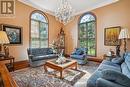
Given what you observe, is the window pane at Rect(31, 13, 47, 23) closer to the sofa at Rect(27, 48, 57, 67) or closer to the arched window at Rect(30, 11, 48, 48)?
the arched window at Rect(30, 11, 48, 48)

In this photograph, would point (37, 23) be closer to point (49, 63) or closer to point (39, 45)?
point (39, 45)

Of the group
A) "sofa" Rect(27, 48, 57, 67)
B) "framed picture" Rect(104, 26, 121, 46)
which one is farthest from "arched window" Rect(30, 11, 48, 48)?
"framed picture" Rect(104, 26, 121, 46)

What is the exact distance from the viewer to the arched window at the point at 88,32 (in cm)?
672

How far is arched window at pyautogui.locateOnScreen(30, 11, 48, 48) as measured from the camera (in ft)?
21.6

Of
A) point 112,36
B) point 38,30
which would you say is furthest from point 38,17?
point 112,36

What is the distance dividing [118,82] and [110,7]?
529cm

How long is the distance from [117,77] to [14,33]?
535 centimetres

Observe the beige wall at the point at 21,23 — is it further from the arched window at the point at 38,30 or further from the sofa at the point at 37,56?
the sofa at the point at 37,56

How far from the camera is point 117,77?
156 centimetres

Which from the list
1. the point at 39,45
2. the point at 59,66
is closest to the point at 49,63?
the point at 59,66

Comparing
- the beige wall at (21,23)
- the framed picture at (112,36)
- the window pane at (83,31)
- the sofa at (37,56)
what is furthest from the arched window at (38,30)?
the framed picture at (112,36)

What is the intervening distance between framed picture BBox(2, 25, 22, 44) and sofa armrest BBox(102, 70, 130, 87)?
16.6 feet

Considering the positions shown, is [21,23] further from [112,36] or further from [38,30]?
[112,36]

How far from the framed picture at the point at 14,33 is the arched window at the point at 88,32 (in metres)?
3.90
